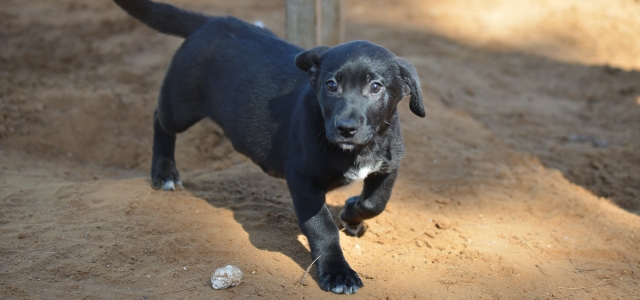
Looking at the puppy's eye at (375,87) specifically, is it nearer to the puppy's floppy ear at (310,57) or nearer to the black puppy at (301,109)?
the black puppy at (301,109)

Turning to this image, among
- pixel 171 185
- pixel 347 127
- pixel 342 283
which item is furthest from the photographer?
pixel 171 185

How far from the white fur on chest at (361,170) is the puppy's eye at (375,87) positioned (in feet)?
1.49

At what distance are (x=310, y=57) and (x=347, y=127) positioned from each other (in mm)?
629

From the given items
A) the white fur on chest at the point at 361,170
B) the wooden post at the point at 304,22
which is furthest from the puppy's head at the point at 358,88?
the wooden post at the point at 304,22

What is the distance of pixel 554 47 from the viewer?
31.1ft

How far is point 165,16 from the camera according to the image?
479 cm

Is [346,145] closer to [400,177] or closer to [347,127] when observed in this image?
[347,127]

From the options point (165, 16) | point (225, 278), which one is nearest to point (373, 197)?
point (225, 278)

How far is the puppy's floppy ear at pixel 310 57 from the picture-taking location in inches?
145

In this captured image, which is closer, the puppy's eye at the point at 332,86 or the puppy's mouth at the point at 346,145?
the puppy's mouth at the point at 346,145

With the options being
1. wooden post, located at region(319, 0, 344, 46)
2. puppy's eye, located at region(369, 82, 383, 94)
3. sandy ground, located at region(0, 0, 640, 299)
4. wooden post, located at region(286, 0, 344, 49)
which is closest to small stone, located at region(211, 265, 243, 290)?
sandy ground, located at region(0, 0, 640, 299)

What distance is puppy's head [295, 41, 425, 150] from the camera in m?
3.33

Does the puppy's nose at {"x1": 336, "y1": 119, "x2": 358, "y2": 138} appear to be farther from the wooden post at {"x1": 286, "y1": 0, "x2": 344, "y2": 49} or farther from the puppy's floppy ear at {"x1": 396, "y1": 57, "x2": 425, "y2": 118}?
the wooden post at {"x1": 286, "y1": 0, "x2": 344, "y2": 49}

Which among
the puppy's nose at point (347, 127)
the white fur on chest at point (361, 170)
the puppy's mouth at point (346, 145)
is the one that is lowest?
the white fur on chest at point (361, 170)
